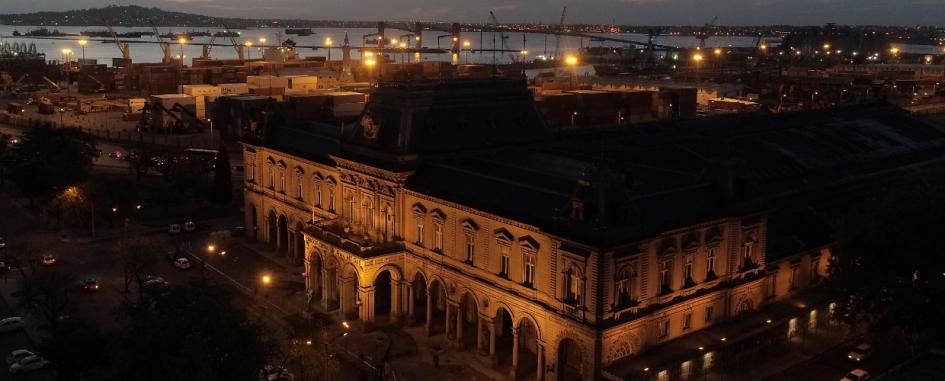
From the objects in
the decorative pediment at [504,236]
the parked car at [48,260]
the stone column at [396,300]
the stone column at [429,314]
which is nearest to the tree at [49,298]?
the parked car at [48,260]

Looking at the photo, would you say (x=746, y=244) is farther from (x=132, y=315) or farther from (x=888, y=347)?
(x=132, y=315)

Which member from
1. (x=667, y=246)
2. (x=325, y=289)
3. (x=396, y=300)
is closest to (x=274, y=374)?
(x=396, y=300)

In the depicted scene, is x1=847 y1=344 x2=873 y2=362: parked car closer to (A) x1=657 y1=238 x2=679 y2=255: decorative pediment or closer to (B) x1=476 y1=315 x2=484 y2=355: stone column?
(A) x1=657 y1=238 x2=679 y2=255: decorative pediment

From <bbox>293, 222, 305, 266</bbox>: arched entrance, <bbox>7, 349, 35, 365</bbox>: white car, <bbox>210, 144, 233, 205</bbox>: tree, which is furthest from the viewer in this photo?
<bbox>210, 144, 233, 205</bbox>: tree

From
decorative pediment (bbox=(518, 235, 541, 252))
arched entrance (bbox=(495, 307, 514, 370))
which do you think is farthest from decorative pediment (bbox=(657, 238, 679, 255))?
arched entrance (bbox=(495, 307, 514, 370))

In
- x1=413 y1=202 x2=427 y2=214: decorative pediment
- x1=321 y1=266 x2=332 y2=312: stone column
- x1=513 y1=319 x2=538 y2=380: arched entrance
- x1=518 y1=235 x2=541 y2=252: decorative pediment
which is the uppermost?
x1=413 y1=202 x2=427 y2=214: decorative pediment

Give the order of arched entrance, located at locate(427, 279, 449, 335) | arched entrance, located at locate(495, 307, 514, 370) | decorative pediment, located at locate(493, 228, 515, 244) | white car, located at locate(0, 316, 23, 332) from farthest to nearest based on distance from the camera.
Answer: arched entrance, located at locate(427, 279, 449, 335), white car, located at locate(0, 316, 23, 332), arched entrance, located at locate(495, 307, 514, 370), decorative pediment, located at locate(493, 228, 515, 244)

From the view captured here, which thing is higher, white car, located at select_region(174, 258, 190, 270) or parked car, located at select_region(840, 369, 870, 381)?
white car, located at select_region(174, 258, 190, 270)

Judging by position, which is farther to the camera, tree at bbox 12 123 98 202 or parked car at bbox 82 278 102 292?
tree at bbox 12 123 98 202
